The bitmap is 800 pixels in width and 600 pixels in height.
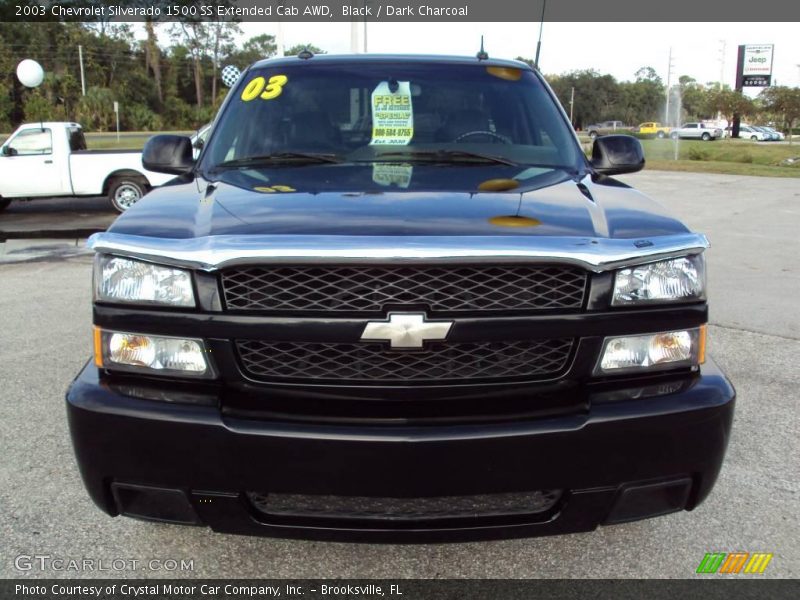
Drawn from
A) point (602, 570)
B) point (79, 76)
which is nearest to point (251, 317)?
point (602, 570)

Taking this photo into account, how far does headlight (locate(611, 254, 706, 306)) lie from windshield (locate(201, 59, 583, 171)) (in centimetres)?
112

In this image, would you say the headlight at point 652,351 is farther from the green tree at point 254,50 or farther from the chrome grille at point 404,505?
the green tree at point 254,50

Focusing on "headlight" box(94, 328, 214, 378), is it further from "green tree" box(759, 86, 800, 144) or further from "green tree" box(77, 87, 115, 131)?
"green tree" box(77, 87, 115, 131)

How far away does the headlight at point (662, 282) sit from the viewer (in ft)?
7.24

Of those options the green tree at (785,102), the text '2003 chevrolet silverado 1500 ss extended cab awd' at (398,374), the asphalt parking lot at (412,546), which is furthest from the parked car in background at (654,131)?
the text '2003 chevrolet silverado 1500 ss extended cab awd' at (398,374)

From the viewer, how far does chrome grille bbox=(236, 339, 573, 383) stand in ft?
7.10

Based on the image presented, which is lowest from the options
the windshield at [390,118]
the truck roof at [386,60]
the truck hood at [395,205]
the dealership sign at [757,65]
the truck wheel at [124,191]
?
the truck wheel at [124,191]

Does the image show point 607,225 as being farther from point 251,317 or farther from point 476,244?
point 251,317

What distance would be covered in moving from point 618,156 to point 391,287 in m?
1.91

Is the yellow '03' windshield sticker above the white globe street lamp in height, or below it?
below

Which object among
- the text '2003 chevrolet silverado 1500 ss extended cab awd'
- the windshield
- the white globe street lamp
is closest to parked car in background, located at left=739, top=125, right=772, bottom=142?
the white globe street lamp

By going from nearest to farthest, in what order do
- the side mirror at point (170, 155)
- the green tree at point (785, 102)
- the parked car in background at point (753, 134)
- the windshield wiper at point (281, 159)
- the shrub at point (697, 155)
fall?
the windshield wiper at point (281, 159), the side mirror at point (170, 155), the shrub at point (697, 155), the green tree at point (785, 102), the parked car in background at point (753, 134)

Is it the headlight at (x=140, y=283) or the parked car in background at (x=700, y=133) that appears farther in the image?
the parked car in background at (x=700, y=133)

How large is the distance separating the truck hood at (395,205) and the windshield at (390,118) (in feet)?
0.81
